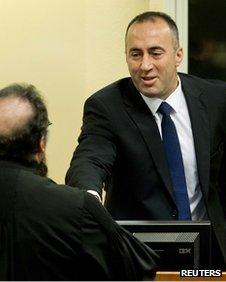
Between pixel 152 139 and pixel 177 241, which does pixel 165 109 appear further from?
pixel 177 241

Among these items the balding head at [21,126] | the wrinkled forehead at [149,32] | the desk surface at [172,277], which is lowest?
the desk surface at [172,277]

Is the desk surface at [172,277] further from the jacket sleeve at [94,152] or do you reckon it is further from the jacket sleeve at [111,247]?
the jacket sleeve at [94,152]

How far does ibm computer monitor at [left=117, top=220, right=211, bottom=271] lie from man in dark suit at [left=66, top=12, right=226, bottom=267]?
1.69ft

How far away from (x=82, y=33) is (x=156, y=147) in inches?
57.3

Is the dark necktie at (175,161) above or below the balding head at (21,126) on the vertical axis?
below

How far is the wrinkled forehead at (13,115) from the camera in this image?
2064 mm

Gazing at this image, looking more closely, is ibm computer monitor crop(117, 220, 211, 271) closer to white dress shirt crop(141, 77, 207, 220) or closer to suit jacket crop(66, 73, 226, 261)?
suit jacket crop(66, 73, 226, 261)

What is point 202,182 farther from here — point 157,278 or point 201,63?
point 201,63

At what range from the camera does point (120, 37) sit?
406 cm

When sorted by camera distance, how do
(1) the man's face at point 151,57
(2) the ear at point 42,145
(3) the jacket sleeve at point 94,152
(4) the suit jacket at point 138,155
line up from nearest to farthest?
(2) the ear at point 42,145, (3) the jacket sleeve at point 94,152, (4) the suit jacket at point 138,155, (1) the man's face at point 151,57

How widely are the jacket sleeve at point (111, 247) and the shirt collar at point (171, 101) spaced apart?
34.9 inches

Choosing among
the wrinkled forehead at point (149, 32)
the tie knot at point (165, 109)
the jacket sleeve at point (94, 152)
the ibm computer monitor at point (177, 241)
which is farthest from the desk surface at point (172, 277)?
the wrinkled forehead at point (149, 32)

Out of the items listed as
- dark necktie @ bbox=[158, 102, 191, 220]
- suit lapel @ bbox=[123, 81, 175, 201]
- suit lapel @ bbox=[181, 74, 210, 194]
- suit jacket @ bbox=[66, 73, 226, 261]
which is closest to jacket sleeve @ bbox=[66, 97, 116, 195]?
suit jacket @ bbox=[66, 73, 226, 261]

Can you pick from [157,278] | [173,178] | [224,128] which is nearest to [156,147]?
[173,178]
